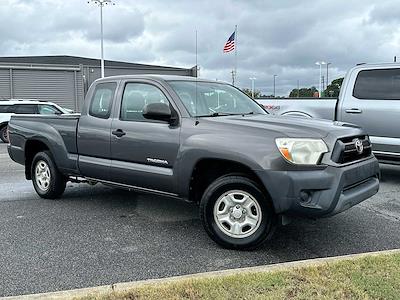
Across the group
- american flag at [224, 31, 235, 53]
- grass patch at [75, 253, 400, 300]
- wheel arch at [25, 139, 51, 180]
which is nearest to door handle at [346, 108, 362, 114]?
grass patch at [75, 253, 400, 300]

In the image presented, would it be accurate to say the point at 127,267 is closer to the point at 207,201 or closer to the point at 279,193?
the point at 207,201

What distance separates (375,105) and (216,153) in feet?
14.7

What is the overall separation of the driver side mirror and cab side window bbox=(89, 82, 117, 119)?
0.96m

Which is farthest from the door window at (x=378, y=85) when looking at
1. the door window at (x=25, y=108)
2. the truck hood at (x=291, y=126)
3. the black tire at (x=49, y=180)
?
the door window at (x=25, y=108)

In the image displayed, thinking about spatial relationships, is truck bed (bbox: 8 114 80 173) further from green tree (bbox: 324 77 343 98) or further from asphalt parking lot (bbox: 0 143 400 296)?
green tree (bbox: 324 77 343 98)

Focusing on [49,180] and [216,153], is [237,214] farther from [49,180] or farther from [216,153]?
[49,180]

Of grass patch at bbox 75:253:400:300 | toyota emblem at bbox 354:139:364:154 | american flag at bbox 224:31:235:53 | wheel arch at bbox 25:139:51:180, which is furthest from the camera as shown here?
american flag at bbox 224:31:235:53

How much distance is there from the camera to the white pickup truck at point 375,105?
309 inches

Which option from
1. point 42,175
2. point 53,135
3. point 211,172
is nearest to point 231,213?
point 211,172

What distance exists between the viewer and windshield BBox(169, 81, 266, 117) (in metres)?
5.31

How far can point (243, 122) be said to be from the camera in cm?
478

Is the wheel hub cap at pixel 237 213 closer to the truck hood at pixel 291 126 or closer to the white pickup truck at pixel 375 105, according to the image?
the truck hood at pixel 291 126

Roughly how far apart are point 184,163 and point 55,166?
8.46ft

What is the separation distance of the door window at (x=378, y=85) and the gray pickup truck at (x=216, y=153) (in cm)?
299
